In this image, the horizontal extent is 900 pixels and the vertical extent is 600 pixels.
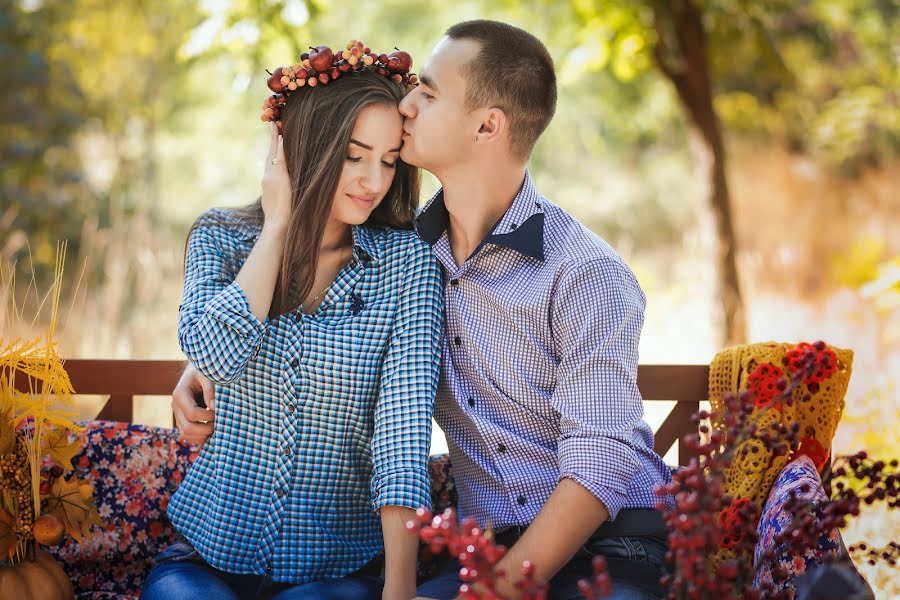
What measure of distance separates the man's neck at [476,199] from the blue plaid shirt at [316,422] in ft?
0.39

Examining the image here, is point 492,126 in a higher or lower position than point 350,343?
higher

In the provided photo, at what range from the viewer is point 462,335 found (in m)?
2.49

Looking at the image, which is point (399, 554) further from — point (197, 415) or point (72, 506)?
point (72, 506)

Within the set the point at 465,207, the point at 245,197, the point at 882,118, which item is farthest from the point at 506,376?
the point at 245,197

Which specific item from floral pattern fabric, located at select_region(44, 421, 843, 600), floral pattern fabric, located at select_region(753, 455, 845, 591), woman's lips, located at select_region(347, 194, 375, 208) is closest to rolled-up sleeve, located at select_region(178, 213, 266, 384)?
woman's lips, located at select_region(347, 194, 375, 208)

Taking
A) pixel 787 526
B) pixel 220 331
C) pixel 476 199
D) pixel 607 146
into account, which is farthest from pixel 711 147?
pixel 607 146

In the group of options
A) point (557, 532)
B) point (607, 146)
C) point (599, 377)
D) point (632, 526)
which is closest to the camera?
point (557, 532)

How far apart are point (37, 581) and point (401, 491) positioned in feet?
3.00

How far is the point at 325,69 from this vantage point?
247 cm

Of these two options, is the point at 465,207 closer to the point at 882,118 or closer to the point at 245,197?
the point at 882,118

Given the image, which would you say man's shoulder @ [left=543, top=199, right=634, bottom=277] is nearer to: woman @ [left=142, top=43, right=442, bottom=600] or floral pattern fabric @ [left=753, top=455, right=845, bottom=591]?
woman @ [left=142, top=43, right=442, bottom=600]

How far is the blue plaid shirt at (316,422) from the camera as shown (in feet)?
7.74

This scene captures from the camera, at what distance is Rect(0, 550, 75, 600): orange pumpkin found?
2.23 metres

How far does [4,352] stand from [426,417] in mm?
1068
